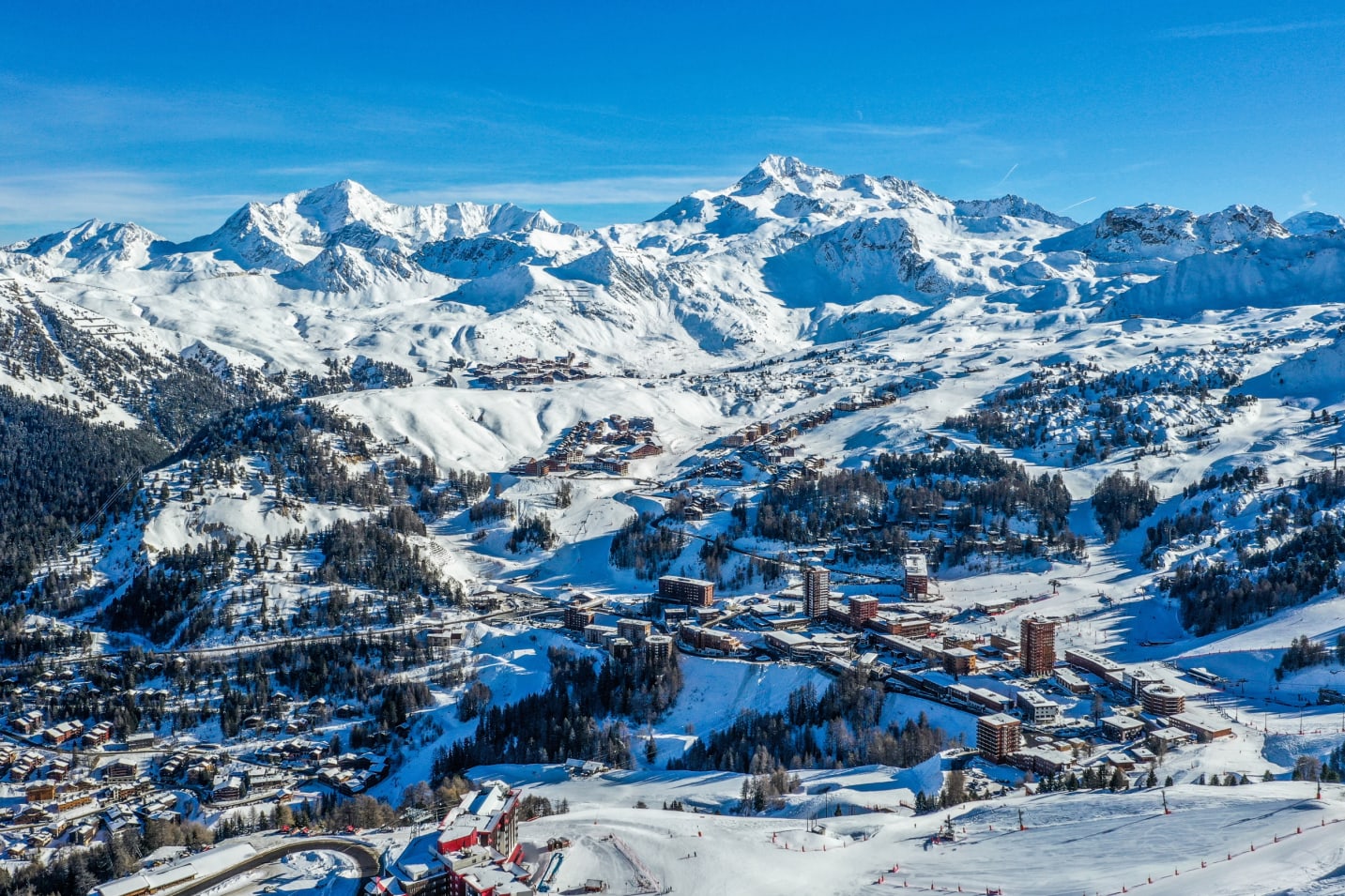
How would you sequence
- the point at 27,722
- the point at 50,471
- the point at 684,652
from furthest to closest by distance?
1. the point at 50,471
2. the point at 684,652
3. the point at 27,722

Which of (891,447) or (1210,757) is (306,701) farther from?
(891,447)

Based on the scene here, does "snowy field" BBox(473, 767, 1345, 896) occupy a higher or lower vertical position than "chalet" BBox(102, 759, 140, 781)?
higher

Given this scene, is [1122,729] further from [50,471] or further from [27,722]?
[50,471]

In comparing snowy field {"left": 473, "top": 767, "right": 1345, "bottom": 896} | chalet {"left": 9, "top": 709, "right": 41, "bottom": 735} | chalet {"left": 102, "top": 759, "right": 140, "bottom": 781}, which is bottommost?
chalet {"left": 102, "top": 759, "right": 140, "bottom": 781}

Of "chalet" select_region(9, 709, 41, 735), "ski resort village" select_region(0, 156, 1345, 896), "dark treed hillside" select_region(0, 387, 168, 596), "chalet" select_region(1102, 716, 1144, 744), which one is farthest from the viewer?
"dark treed hillside" select_region(0, 387, 168, 596)

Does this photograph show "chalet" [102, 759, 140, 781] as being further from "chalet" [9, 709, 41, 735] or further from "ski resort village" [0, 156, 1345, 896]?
"chalet" [9, 709, 41, 735]

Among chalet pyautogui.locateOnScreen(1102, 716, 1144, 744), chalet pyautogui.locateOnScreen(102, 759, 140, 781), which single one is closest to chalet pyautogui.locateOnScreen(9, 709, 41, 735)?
chalet pyautogui.locateOnScreen(102, 759, 140, 781)

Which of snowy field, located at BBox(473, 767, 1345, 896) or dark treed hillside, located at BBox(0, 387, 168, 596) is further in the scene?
dark treed hillside, located at BBox(0, 387, 168, 596)

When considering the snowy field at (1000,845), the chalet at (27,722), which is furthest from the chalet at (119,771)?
the snowy field at (1000,845)

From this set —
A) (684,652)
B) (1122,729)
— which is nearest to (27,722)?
(684,652)

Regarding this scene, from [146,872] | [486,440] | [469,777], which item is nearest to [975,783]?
[469,777]

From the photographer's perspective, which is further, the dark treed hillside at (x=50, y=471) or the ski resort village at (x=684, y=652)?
the dark treed hillside at (x=50, y=471)

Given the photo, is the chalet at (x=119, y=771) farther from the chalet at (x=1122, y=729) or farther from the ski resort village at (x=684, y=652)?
the chalet at (x=1122, y=729)

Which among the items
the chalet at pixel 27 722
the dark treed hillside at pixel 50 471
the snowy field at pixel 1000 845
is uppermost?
the dark treed hillside at pixel 50 471
